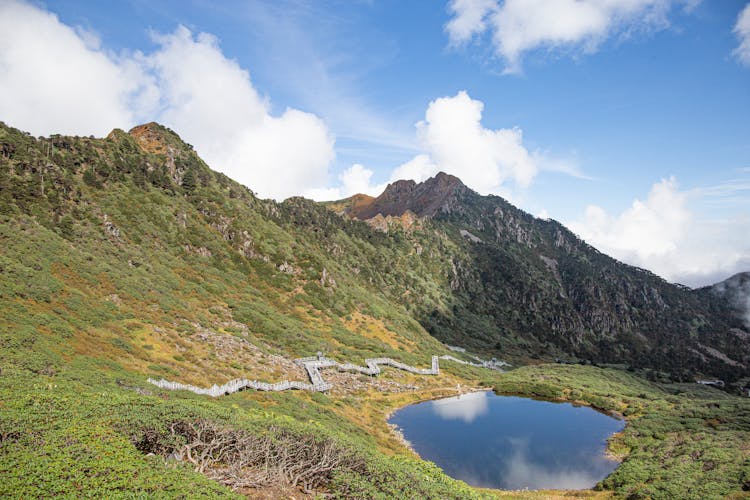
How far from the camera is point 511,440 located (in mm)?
51812

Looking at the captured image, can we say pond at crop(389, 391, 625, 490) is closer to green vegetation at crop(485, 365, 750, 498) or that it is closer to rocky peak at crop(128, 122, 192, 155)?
green vegetation at crop(485, 365, 750, 498)

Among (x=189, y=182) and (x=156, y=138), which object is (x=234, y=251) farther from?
(x=156, y=138)

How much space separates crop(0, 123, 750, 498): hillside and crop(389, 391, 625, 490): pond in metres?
4.03

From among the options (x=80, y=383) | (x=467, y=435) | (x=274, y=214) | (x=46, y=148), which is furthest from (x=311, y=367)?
(x=274, y=214)

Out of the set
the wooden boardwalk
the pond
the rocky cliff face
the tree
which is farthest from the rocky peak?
the pond

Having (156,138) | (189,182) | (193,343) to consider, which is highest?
(156,138)

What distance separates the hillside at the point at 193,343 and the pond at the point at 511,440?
4.03 meters

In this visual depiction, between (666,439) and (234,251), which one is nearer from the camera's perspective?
(666,439)

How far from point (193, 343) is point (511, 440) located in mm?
44109

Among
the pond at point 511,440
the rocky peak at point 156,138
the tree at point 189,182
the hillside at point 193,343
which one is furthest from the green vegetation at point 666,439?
the rocky peak at point 156,138

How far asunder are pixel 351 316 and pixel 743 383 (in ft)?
504

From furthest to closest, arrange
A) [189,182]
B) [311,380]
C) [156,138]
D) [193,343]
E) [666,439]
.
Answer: [156,138] → [189,182] → [311,380] → [193,343] → [666,439]

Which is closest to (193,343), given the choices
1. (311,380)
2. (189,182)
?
(311,380)

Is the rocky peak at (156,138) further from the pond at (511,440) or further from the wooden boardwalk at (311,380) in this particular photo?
the pond at (511,440)
